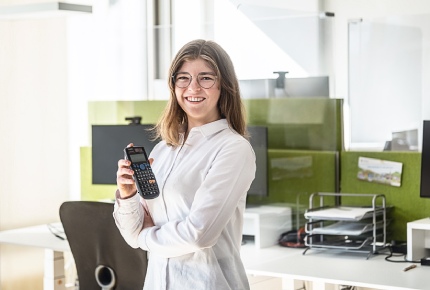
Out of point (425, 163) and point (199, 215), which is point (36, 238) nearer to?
A: point (425, 163)

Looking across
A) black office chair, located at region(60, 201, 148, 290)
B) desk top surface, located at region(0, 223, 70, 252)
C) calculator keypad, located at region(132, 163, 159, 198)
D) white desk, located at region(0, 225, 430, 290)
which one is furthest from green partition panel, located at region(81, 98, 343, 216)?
calculator keypad, located at region(132, 163, 159, 198)

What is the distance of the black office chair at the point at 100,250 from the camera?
2.60 metres

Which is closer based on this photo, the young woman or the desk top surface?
the young woman

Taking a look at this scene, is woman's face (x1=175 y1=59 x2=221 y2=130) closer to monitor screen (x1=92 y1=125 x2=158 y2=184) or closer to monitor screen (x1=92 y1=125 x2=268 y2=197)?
monitor screen (x1=92 y1=125 x2=268 y2=197)

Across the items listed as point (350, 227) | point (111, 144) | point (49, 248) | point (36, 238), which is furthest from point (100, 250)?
point (111, 144)

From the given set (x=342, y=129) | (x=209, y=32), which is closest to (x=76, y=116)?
(x=209, y=32)

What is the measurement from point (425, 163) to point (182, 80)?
4.64ft

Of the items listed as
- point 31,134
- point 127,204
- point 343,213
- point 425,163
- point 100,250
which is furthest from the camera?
point 31,134

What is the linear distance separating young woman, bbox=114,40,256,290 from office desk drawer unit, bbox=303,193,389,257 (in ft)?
4.17

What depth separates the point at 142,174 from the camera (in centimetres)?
178

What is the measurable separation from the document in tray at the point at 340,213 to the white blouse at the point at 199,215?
1254 millimetres

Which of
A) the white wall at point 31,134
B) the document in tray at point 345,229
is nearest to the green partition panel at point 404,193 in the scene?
the document in tray at point 345,229

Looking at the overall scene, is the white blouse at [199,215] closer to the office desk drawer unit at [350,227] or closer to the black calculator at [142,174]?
the black calculator at [142,174]

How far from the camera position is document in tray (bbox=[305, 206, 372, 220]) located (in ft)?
9.77
